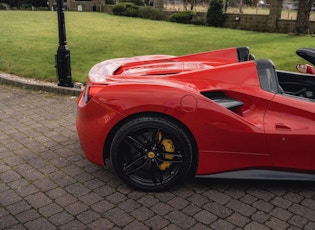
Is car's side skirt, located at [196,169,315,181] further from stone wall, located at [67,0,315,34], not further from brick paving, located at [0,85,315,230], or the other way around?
stone wall, located at [67,0,315,34]

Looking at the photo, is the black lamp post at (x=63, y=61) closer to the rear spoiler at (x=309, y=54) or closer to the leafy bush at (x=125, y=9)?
the rear spoiler at (x=309, y=54)

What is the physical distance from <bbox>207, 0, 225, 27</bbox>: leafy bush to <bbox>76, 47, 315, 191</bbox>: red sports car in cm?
1874

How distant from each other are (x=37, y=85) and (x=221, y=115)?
4.70m

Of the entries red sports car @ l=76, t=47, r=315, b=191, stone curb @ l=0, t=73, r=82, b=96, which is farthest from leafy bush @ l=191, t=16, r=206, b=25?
red sports car @ l=76, t=47, r=315, b=191

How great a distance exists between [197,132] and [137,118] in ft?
1.79

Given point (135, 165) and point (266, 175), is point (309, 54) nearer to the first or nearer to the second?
point (266, 175)

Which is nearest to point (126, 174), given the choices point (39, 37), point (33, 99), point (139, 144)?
point (139, 144)

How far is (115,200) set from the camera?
3359 millimetres

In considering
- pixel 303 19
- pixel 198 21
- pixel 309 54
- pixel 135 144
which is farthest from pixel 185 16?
pixel 135 144

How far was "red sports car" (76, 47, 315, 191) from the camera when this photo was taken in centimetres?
329

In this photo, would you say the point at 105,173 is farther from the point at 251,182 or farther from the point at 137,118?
the point at 251,182

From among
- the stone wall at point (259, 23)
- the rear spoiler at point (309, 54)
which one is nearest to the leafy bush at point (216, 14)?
the stone wall at point (259, 23)

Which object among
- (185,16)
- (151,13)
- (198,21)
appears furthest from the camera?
(151,13)

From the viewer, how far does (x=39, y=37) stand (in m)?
13.7
